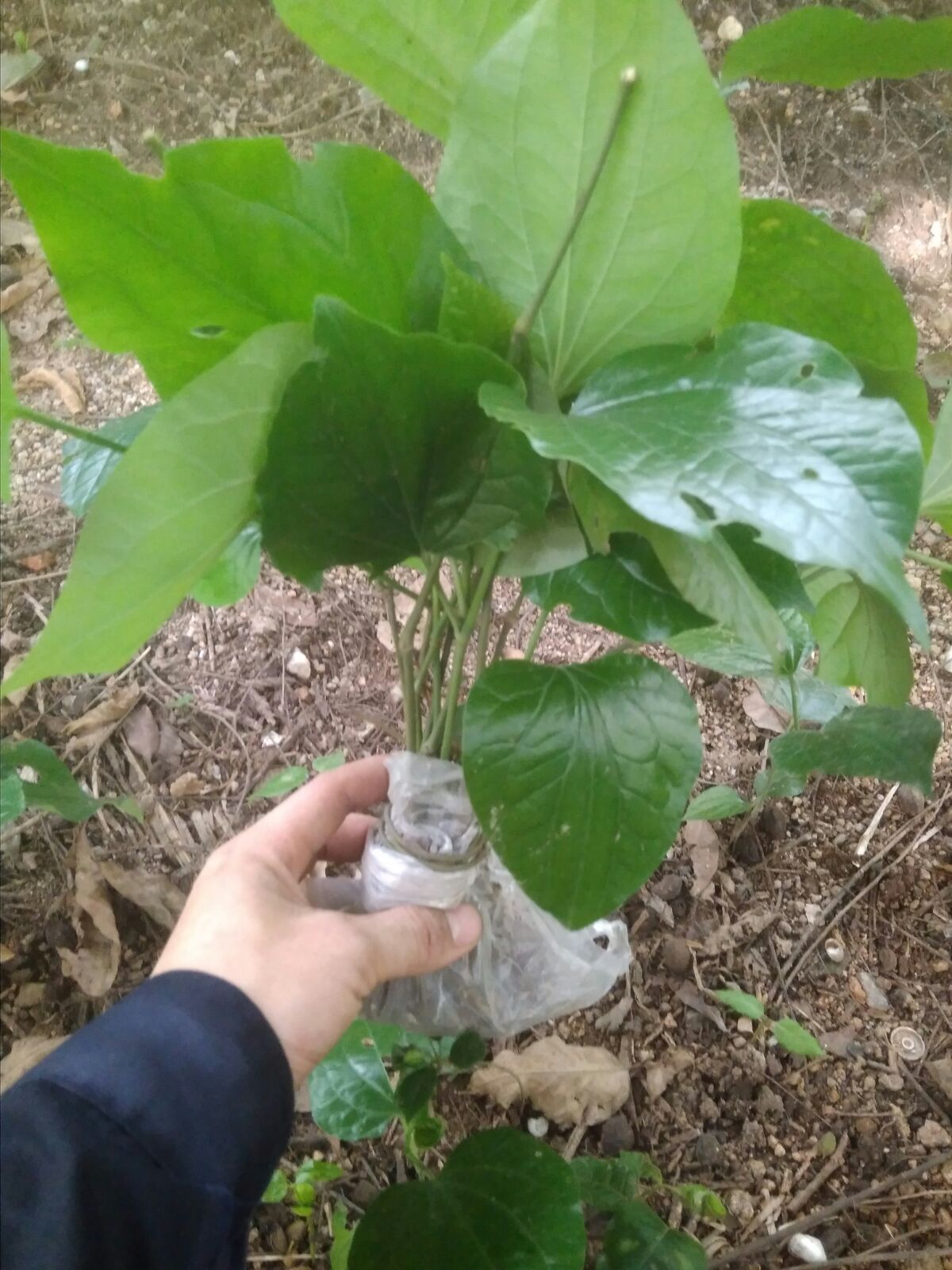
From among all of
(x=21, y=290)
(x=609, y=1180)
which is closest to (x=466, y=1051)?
(x=609, y=1180)

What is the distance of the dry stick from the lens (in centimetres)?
70

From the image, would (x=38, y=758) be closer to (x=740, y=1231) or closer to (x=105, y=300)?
(x=105, y=300)

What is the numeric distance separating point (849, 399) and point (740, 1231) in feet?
2.33

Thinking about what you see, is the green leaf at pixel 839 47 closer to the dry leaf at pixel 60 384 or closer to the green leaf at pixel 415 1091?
the green leaf at pixel 415 1091

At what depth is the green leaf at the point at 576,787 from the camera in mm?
409

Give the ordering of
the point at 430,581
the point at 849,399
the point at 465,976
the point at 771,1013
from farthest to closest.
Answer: the point at 771,1013, the point at 465,976, the point at 430,581, the point at 849,399

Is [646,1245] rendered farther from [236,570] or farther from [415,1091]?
[236,570]

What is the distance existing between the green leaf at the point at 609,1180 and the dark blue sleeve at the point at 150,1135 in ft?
0.94

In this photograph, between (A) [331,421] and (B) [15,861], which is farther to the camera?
(B) [15,861]

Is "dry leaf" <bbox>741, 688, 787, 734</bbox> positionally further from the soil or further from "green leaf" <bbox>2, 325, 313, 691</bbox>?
"green leaf" <bbox>2, 325, 313, 691</bbox>

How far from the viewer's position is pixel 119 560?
0.32 m

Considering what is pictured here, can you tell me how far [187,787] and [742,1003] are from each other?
58 cm

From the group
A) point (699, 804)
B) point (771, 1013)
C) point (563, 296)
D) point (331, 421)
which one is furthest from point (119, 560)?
point (771, 1013)

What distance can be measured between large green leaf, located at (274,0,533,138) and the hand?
42 cm
